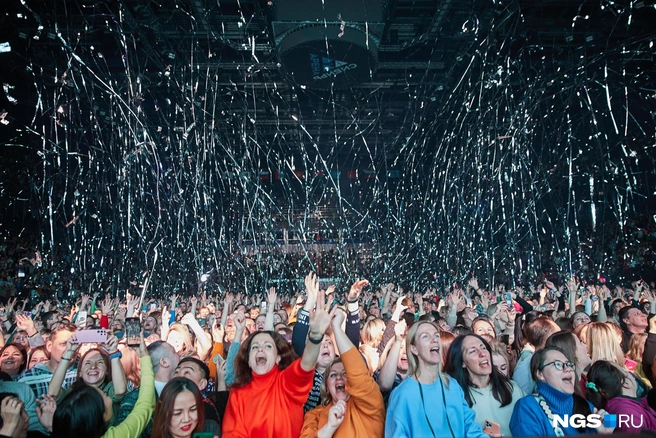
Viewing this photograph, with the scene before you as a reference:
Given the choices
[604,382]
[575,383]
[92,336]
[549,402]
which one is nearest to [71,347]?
[92,336]

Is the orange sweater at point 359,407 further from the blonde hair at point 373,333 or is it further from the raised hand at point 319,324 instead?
the blonde hair at point 373,333

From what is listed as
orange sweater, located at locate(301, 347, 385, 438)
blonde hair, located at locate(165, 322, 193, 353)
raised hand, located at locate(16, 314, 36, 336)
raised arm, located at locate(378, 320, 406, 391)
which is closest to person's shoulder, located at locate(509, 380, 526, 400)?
raised arm, located at locate(378, 320, 406, 391)

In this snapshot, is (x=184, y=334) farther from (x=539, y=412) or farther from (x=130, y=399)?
(x=539, y=412)

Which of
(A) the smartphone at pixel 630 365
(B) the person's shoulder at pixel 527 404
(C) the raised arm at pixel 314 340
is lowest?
(A) the smartphone at pixel 630 365

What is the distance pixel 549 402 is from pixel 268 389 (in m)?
1.55

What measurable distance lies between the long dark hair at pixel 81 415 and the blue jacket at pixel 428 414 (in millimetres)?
1424

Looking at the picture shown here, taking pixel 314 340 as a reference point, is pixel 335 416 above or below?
below

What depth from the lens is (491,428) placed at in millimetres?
2377

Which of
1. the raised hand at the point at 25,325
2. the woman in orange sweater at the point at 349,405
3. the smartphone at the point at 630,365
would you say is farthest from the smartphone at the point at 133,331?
the smartphone at the point at 630,365

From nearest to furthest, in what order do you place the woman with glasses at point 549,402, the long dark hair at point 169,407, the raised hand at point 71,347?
1. the long dark hair at point 169,407
2. the woman with glasses at point 549,402
3. the raised hand at point 71,347

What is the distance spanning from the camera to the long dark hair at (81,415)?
213 centimetres

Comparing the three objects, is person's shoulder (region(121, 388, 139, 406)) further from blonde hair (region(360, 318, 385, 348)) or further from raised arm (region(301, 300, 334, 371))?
blonde hair (region(360, 318, 385, 348))

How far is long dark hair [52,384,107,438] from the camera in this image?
6.98 feet

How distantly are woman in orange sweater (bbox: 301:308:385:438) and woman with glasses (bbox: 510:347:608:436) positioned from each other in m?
0.75
